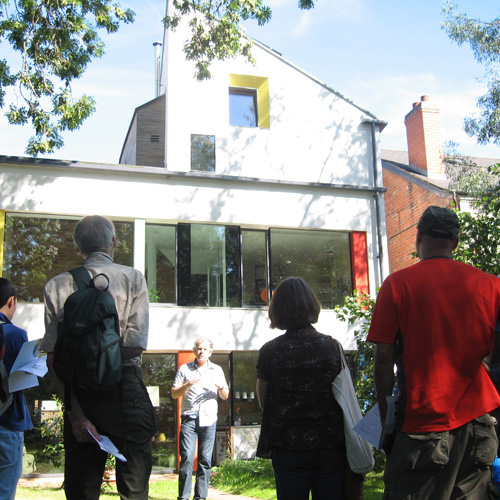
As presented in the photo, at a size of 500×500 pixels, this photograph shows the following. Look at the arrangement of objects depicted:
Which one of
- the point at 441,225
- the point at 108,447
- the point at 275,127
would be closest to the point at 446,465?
the point at 441,225

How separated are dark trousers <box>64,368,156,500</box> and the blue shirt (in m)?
0.95

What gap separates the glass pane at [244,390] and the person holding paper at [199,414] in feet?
22.4

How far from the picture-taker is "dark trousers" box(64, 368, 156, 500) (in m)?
3.14

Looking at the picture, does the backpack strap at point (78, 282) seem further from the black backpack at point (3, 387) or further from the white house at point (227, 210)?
the white house at point (227, 210)

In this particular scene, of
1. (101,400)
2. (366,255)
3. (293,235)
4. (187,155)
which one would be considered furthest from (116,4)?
(101,400)

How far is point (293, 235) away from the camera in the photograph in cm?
1666

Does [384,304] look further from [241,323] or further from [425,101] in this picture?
[425,101]

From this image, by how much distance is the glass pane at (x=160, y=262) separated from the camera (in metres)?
15.2

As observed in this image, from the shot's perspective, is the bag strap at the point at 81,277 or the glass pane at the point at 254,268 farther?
the glass pane at the point at 254,268

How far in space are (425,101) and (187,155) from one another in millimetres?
11147

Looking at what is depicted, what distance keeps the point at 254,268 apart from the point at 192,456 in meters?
8.58

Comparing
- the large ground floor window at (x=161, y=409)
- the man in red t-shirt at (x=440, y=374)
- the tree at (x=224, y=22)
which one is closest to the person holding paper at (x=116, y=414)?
the man in red t-shirt at (x=440, y=374)

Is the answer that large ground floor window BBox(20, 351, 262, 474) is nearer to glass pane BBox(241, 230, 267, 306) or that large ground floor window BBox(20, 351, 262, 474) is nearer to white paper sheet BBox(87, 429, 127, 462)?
glass pane BBox(241, 230, 267, 306)

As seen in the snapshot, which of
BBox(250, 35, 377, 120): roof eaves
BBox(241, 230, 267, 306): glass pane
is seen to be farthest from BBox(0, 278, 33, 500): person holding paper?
BBox(250, 35, 377, 120): roof eaves
